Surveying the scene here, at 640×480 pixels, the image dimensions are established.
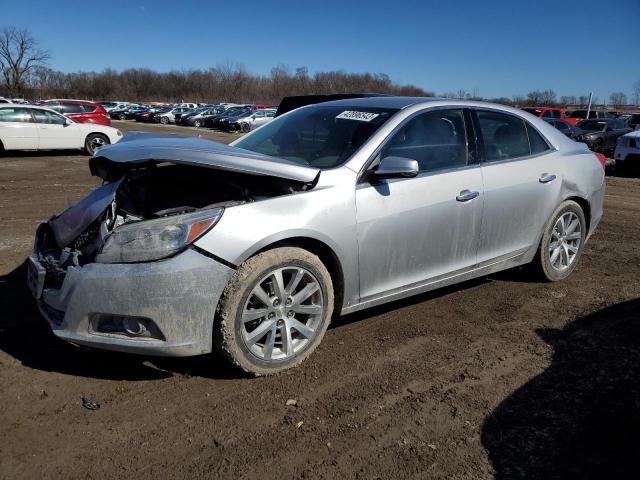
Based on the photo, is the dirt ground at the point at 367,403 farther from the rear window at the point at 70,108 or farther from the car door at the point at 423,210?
the rear window at the point at 70,108

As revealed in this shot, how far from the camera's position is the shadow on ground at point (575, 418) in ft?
7.72

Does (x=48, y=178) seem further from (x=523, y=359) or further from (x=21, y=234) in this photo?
(x=523, y=359)

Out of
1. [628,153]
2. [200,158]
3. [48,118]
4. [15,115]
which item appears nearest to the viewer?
[200,158]

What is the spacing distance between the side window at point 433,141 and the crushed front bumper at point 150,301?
152 centimetres

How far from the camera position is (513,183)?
4.16 meters

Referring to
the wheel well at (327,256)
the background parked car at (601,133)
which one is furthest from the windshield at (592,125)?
the wheel well at (327,256)

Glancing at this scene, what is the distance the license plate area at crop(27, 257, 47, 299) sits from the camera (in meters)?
3.06

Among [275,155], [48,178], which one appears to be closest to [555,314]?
[275,155]

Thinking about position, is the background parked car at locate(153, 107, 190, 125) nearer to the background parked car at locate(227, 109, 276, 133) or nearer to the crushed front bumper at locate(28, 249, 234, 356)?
the background parked car at locate(227, 109, 276, 133)

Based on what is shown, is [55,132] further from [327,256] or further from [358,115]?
[327,256]

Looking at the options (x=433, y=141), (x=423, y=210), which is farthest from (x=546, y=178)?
(x=423, y=210)

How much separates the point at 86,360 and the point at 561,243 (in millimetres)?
4034

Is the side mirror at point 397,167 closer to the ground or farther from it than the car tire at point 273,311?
farther from it

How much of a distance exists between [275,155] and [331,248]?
1.01 meters
